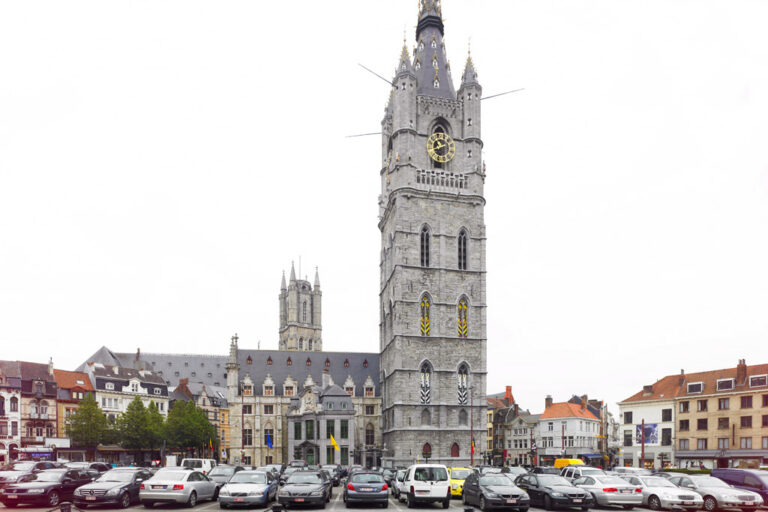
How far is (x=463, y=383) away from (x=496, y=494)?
45850mm

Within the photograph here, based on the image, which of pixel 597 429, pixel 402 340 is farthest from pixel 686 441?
pixel 597 429

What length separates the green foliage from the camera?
219ft

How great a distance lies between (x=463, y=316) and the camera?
227ft

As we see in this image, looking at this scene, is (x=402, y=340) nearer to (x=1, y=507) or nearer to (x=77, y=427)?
(x=77, y=427)

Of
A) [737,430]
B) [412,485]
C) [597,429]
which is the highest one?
[412,485]

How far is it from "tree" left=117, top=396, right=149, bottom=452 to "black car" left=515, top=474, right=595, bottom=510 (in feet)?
179

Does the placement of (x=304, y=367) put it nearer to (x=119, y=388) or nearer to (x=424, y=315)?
(x=119, y=388)

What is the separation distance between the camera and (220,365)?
117625mm

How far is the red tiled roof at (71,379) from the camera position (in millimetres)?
73750

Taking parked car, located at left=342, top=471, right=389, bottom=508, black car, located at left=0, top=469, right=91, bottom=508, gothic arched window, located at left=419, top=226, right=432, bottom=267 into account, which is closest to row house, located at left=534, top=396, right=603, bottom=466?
gothic arched window, located at left=419, top=226, right=432, bottom=267

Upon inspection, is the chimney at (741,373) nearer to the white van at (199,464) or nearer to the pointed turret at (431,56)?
the pointed turret at (431,56)

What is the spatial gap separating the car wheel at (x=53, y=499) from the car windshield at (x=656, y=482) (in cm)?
2180

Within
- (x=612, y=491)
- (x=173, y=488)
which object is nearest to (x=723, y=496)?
(x=612, y=491)

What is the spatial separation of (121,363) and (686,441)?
80501mm
